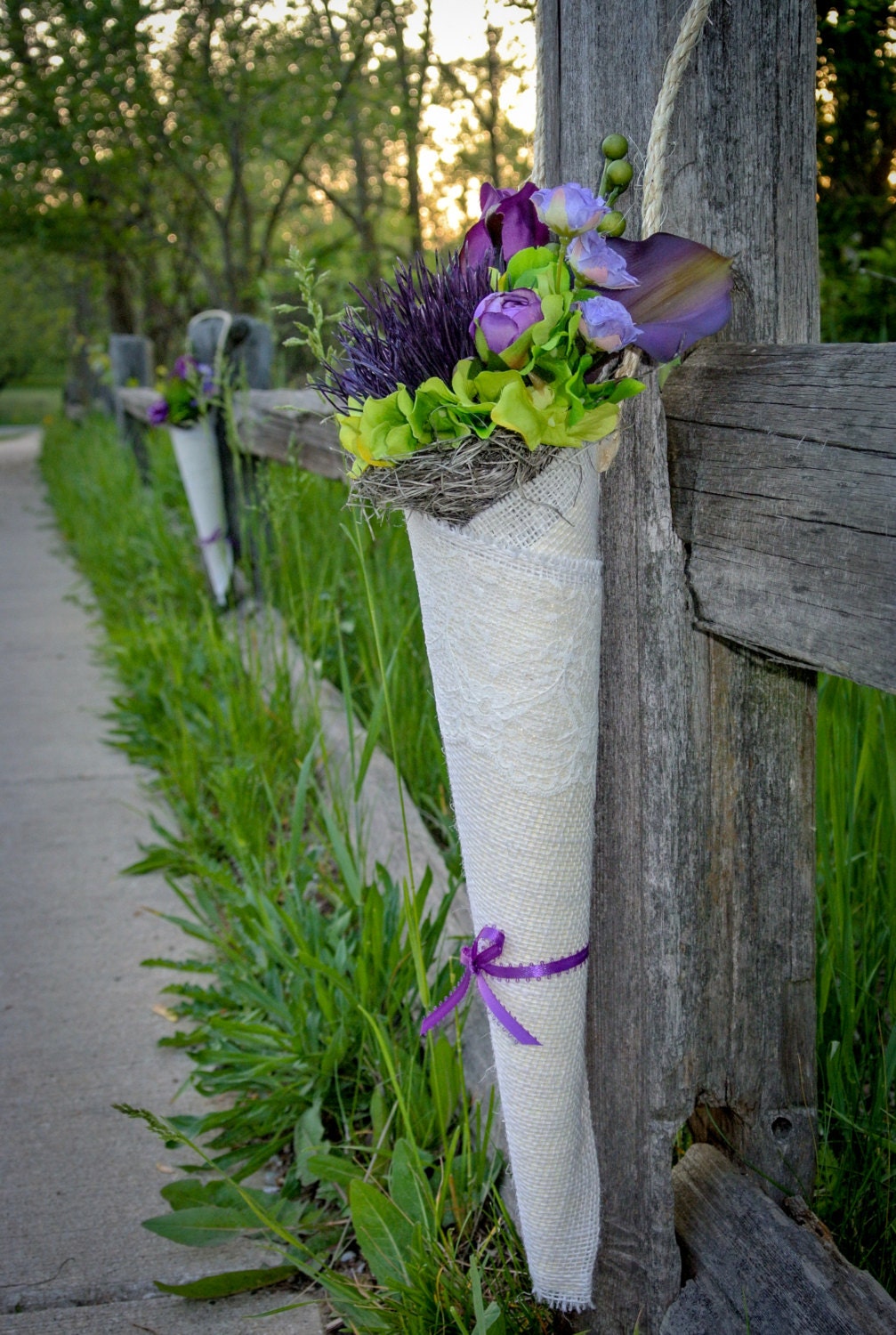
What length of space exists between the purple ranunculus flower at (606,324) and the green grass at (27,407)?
31565 mm

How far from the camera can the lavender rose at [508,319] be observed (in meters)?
0.87

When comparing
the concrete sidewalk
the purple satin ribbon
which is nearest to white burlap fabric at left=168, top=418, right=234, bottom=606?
the concrete sidewalk

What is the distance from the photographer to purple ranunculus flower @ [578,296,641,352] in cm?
87

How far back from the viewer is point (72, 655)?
482 cm

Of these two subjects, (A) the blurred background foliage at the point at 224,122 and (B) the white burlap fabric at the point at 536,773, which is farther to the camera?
(A) the blurred background foliage at the point at 224,122

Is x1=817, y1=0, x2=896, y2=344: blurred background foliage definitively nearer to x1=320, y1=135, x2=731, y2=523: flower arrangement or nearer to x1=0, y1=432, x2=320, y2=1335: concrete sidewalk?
x1=320, y1=135, x2=731, y2=523: flower arrangement

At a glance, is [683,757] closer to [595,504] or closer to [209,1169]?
[595,504]

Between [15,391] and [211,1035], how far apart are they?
5368 centimetres

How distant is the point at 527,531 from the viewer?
995 millimetres

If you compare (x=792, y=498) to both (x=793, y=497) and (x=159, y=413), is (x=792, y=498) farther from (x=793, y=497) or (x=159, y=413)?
(x=159, y=413)

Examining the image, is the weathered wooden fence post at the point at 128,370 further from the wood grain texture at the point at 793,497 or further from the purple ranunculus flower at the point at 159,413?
the wood grain texture at the point at 793,497

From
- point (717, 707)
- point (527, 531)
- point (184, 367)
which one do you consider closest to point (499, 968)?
point (717, 707)

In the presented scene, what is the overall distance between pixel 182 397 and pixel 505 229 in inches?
141

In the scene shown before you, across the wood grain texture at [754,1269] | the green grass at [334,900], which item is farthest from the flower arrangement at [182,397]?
the wood grain texture at [754,1269]
